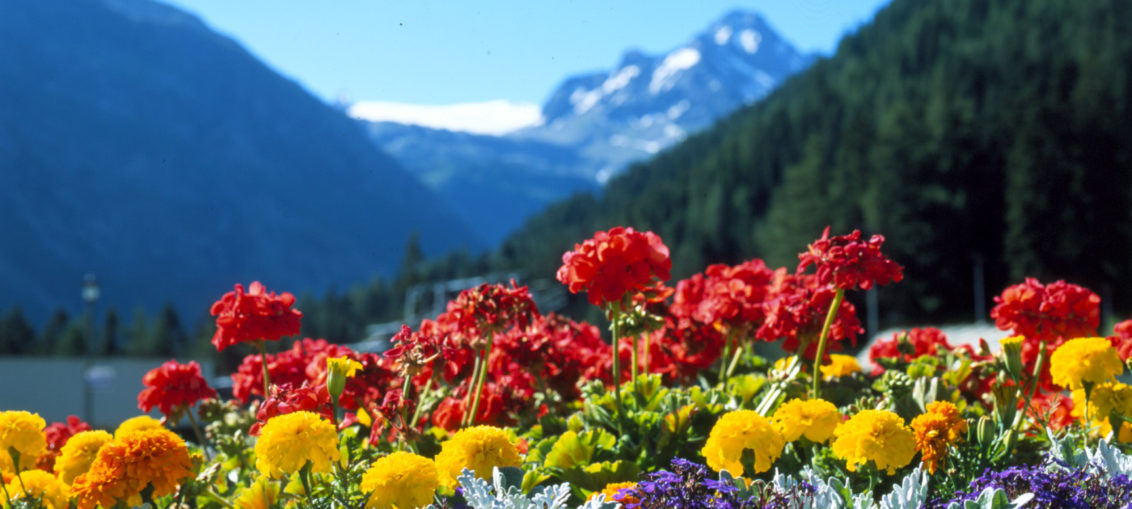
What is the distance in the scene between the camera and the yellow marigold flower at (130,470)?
2.69m

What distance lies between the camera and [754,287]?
4371mm

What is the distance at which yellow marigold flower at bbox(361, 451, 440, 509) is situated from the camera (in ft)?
8.14

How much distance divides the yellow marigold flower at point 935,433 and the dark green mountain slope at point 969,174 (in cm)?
6249

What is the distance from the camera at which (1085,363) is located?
3.11m

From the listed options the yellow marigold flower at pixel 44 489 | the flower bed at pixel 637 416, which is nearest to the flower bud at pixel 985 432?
the flower bed at pixel 637 416

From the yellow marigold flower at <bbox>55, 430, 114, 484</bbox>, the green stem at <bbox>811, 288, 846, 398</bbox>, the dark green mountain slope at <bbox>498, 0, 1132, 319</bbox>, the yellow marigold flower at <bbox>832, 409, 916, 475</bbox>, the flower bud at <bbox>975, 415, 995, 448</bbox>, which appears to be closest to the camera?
the yellow marigold flower at <bbox>832, 409, 916, 475</bbox>

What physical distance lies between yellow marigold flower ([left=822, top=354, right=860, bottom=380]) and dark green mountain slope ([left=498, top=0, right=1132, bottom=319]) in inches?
2401

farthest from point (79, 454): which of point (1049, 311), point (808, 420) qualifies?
point (1049, 311)

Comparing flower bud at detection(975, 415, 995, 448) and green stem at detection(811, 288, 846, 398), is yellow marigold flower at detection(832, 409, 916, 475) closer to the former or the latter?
flower bud at detection(975, 415, 995, 448)

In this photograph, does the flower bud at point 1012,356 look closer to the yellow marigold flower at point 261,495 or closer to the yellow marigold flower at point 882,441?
the yellow marigold flower at point 882,441

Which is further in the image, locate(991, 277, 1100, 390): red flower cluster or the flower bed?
locate(991, 277, 1100, 390): red flower cluster

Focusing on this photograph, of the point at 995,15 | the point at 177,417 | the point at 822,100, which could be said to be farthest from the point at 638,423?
the point at 995,15

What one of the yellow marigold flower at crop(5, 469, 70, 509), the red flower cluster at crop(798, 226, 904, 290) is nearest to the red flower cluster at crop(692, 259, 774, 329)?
the red flower cluster at crop(798, 226, 904, 290)

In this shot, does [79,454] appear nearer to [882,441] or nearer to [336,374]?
[336,374]
